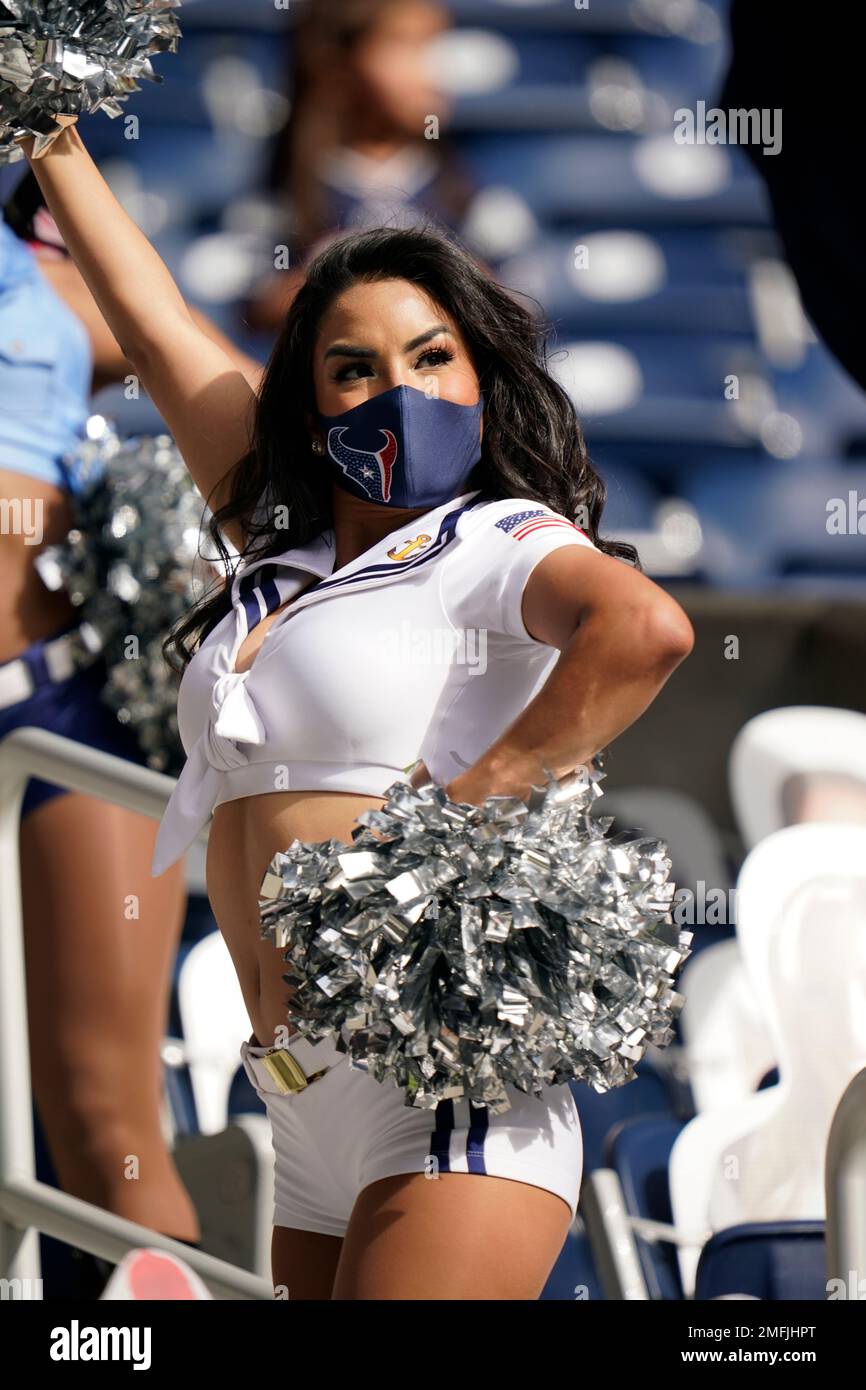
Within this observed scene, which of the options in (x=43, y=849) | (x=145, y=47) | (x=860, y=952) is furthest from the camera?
(x=860, y=952)

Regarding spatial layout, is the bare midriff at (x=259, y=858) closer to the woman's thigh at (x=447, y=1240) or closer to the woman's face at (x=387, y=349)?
the woman's thigh at (x=447, y=1240)

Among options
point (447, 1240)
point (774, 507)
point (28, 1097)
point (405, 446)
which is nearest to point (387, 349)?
point (405, 446)

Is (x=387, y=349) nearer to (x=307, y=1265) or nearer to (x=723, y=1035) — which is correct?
(x=307, y=1265)

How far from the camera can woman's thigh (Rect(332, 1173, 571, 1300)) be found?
145 cm

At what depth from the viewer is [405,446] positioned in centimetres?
168

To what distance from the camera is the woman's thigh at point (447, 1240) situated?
145cm

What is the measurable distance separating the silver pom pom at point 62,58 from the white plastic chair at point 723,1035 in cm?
225

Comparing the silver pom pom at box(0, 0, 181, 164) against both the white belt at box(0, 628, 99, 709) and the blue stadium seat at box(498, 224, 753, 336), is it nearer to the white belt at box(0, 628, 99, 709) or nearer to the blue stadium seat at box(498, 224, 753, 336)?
the white belt at box(0, 628, 99, 709)

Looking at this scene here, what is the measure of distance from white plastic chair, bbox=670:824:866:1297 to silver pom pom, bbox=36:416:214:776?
118cm

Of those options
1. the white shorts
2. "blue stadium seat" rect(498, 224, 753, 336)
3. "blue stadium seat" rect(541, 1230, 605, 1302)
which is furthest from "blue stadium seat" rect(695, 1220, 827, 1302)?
"blue stadium seat" rect(498, 224, 753, 336)

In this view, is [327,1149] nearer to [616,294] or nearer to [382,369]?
[382,369]

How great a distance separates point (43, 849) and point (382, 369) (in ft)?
4.31

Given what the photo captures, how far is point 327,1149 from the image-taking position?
1621 mm
